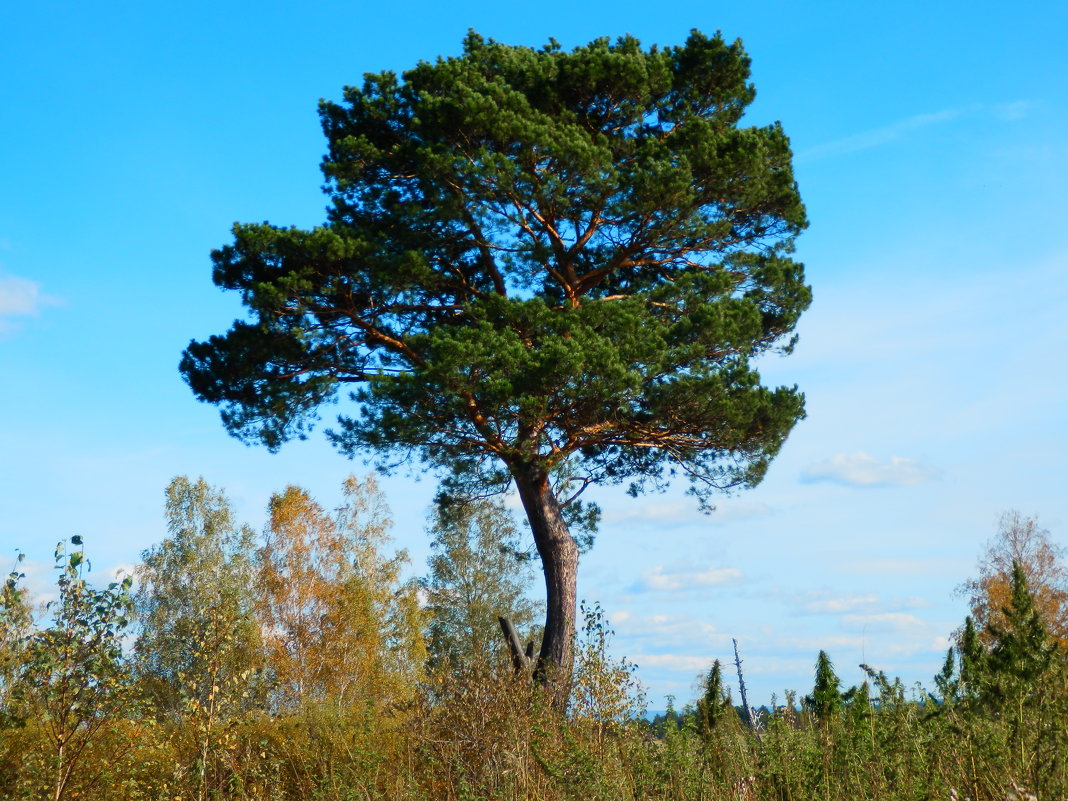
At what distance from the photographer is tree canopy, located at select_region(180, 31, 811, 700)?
11031mm

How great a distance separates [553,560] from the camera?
1191 centimetres

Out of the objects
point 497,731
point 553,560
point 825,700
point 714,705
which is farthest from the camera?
point 553,560

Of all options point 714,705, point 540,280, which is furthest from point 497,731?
point 540,280

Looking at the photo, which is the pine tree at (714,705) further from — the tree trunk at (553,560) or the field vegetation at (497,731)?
the tree trunk at (553,560)

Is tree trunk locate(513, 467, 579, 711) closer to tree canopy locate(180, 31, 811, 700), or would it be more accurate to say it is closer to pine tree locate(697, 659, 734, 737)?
tree canopy locate(180, 31, 811, 700)

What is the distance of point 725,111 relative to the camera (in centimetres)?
1288

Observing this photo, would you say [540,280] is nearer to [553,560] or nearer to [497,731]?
[553,560]

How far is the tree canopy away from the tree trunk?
0.09 feet

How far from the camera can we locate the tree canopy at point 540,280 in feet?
36.2

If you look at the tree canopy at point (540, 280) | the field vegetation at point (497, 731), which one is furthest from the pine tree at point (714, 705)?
the tree canopy at point (540, 280)

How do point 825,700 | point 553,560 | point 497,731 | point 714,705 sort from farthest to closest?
point 553,560 < point 497,731 < point 714,705 < point 825,700

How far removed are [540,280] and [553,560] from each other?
374 cm

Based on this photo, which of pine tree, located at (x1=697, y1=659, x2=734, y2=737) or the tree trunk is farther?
the tree trunk

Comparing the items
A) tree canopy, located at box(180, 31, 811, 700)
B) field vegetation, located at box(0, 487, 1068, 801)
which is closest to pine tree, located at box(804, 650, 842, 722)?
field vegetation, located at box(0, 487, 1068, 801)
